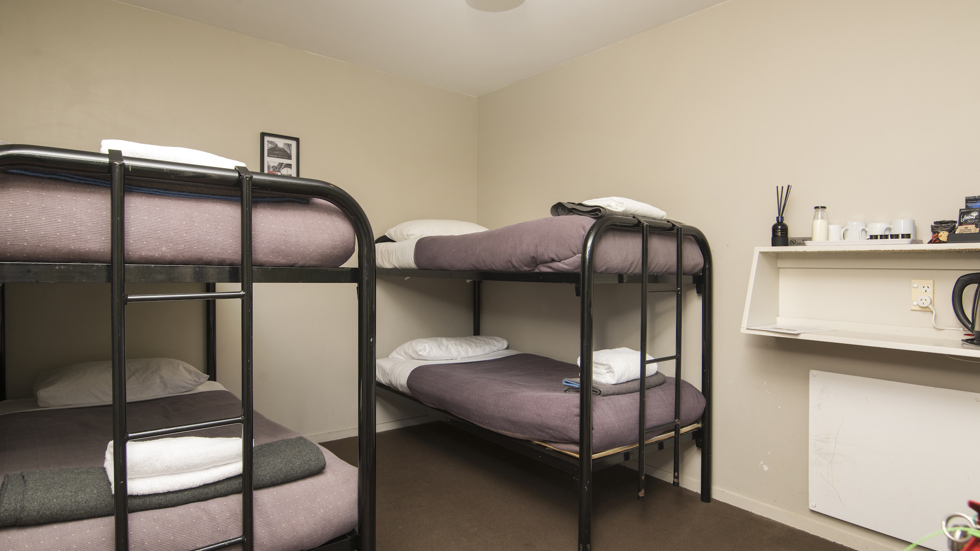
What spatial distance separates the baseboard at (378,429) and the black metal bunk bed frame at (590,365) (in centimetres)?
86

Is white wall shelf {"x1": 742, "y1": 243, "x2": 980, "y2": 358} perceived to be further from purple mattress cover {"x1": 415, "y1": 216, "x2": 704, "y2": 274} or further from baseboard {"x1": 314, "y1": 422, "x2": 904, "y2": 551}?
baseboard {"x1": 314, "y1": 422, "x2": 904, "y2": 551}

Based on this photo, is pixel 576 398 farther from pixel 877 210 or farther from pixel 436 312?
pixel 436 312

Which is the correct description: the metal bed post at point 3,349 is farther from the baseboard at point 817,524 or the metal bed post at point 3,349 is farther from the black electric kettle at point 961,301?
the black electric kettle at point 961,301

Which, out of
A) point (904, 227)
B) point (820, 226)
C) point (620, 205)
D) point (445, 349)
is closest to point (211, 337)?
point (445, 349)

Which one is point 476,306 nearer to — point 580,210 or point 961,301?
point 580,210

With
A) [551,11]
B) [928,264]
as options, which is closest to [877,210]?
[928,264]

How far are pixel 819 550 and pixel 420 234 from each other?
2.51 meters

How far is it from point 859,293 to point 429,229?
223cm

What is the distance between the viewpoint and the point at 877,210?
204 cm

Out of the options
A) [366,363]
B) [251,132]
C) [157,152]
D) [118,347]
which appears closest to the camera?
[118,347]

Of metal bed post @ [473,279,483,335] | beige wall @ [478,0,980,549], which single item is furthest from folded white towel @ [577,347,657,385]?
metal bed post @ [473,279,483,335]

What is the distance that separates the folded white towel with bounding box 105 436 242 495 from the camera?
1.21 meters

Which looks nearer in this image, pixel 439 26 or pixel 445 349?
pixel 439 26

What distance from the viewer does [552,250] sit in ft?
6.88
